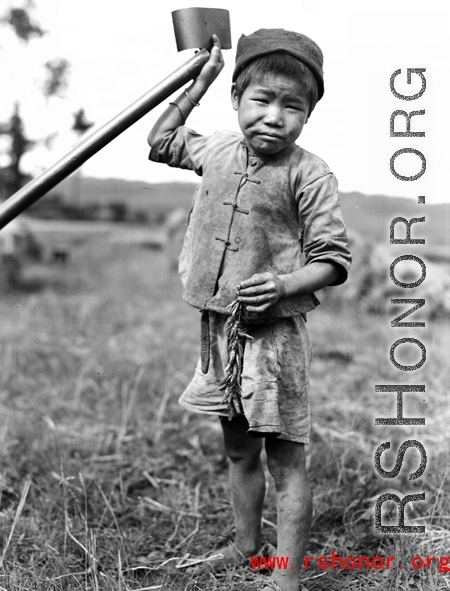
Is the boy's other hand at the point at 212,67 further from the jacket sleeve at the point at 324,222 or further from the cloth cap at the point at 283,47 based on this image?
the jacket sleeve at the point at 324,222

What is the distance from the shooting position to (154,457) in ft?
12.4

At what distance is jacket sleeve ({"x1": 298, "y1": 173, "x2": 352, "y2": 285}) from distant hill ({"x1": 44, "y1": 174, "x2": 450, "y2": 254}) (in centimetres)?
294

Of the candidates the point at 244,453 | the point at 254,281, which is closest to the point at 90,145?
the point at 254,281

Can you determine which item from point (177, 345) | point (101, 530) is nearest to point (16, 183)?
point (177, 345)

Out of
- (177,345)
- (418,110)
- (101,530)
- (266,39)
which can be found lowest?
(101,530)

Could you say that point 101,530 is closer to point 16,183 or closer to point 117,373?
point 117,373

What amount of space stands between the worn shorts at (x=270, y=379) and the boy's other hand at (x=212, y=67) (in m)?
0.82

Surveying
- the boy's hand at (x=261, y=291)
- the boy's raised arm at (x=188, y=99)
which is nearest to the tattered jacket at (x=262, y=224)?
the boy's hand at (x=261, y=291)

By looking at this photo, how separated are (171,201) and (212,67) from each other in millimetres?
7320

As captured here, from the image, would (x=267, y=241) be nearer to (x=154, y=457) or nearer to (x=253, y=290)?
(x=253, y=290)

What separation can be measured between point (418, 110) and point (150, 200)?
741 centimetres

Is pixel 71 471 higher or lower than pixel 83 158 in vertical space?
lower

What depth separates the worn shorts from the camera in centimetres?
234

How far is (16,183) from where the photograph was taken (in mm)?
6848
